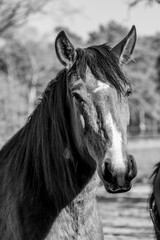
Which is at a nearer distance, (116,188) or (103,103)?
(116,188)

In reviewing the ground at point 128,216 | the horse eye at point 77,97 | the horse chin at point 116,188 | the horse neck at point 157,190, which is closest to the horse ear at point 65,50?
the horse eye at point 77,97

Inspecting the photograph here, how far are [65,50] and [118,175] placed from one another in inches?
40.1

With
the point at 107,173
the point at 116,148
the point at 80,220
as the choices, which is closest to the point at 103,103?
the point at 116,148

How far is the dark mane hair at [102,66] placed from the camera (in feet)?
8.82

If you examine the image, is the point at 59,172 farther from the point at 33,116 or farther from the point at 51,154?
the point at 33,116

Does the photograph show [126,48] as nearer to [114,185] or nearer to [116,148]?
[116,148]

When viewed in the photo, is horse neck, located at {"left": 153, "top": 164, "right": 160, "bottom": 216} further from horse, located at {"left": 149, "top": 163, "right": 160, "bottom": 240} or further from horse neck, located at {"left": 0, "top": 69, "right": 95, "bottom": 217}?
horse neck, located at {"left": 0, "top": 69, "right": 95, "bottom": 217}

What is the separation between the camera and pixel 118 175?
2.30m

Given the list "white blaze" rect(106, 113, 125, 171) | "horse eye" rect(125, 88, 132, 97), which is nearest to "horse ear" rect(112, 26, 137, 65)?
"horse eye" rect(125, 88, 132, 97)

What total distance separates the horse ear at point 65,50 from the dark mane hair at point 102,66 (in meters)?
0.05

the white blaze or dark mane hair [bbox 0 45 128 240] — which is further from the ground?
the white blaze

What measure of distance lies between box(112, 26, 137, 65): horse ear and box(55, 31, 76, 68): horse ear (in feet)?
1.04

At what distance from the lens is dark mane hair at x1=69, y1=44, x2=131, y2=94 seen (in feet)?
8.82

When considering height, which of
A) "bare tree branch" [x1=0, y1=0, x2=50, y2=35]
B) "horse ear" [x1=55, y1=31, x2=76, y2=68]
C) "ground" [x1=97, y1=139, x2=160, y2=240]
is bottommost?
"ground" [x1=97, y1=139, x2=160, y2=240]
